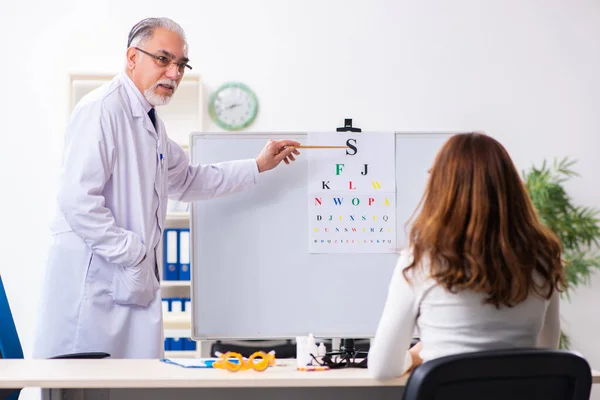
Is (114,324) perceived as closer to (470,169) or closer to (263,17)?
(470,169)

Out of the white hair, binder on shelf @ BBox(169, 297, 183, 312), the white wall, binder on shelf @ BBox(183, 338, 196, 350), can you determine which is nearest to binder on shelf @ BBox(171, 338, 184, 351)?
binder on shelf @ BBox(183, 338, 196, 350)

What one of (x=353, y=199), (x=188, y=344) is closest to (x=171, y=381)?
(x=353, y=199)

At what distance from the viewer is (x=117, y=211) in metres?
2.39

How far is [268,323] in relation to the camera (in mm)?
2455

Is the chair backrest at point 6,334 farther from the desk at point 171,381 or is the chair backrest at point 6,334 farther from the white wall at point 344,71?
the white wall at point 344,71

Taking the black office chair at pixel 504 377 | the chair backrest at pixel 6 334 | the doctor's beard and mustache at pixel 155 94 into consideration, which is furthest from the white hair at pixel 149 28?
the black office chair at pixel 504 377

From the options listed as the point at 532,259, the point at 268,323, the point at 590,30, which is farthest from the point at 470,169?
the point at 590,30

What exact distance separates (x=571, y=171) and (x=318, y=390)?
312 cm

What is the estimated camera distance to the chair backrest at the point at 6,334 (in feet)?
7.58

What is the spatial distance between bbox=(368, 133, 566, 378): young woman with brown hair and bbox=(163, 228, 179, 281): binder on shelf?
2.73m

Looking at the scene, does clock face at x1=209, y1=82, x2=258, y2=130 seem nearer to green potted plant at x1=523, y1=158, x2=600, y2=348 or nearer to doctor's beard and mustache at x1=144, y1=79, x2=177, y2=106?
green potted plant at x1=523, y1=158, x2=600, y2=348

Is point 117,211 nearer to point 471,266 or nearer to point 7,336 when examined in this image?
point 7,336

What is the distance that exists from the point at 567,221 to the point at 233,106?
6.61 ft

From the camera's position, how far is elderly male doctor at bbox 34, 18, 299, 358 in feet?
7.61
